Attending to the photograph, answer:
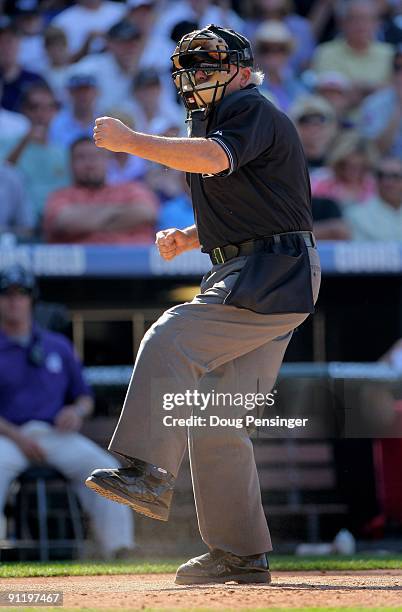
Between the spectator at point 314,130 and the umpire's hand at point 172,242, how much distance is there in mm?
5923

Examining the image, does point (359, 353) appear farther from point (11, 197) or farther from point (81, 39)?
point (81, 39)

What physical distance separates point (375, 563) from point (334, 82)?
6227 mm

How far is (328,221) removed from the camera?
9883mm

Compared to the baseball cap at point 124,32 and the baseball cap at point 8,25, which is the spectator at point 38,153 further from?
the baseball cap at point 124,32

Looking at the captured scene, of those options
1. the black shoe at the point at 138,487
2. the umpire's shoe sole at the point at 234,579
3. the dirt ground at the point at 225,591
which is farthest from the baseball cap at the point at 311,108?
the black shoe at the point at 138,487

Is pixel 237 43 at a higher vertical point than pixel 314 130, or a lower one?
lower

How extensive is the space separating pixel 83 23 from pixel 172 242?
6.89 metres

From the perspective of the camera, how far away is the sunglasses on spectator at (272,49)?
35.9 feet

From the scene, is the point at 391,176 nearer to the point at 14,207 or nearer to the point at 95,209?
the point at 95,209

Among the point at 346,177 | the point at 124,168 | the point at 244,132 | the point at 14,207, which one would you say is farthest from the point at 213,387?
the point at 346,177

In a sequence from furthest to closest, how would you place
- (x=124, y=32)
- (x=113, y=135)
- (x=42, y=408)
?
(x=124, y=32), (x=42, y=408), (x=113, y=135)

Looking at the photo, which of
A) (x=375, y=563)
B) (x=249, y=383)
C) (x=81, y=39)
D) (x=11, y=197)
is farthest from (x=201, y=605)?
(x=81, y=39)

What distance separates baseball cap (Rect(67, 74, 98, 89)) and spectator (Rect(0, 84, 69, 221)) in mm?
210

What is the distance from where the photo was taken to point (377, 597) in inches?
151
